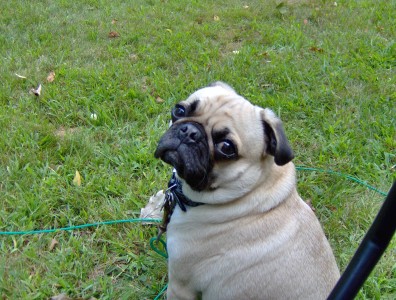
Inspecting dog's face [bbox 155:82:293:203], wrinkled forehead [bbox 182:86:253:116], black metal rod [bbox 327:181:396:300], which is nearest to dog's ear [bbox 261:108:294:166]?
dog's face [bbox 155:82:293:203]

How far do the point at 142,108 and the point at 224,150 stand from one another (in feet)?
6.84

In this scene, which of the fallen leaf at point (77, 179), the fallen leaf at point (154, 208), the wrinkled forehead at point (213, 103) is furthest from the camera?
the fallen leaf at point (77, 179)

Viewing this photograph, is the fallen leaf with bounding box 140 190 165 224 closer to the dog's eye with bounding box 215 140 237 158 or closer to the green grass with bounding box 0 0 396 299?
the green grass with bounding box 0 0 396 299

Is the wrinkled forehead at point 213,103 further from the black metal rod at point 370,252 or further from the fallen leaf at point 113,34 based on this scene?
the fallen leaf at point 113,34

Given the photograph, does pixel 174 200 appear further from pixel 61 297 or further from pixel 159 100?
pixel 159 100

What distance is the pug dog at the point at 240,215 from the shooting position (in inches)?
81.8

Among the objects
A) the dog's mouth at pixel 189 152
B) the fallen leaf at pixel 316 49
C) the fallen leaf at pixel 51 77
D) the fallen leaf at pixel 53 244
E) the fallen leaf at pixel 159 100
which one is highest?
the dog's mouth at pixel 189 152

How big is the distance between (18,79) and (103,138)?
1.33 metres

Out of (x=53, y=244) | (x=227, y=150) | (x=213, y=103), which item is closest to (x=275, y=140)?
(x=227, y=150)

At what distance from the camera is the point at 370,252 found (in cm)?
111

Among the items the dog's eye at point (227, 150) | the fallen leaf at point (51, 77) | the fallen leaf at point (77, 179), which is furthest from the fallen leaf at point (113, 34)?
the dog's eye at point (227, 150)

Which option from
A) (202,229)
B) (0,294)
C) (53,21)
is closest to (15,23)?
(53,21)

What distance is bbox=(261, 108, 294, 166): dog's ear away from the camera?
2051 mm

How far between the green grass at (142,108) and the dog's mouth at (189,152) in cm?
98
